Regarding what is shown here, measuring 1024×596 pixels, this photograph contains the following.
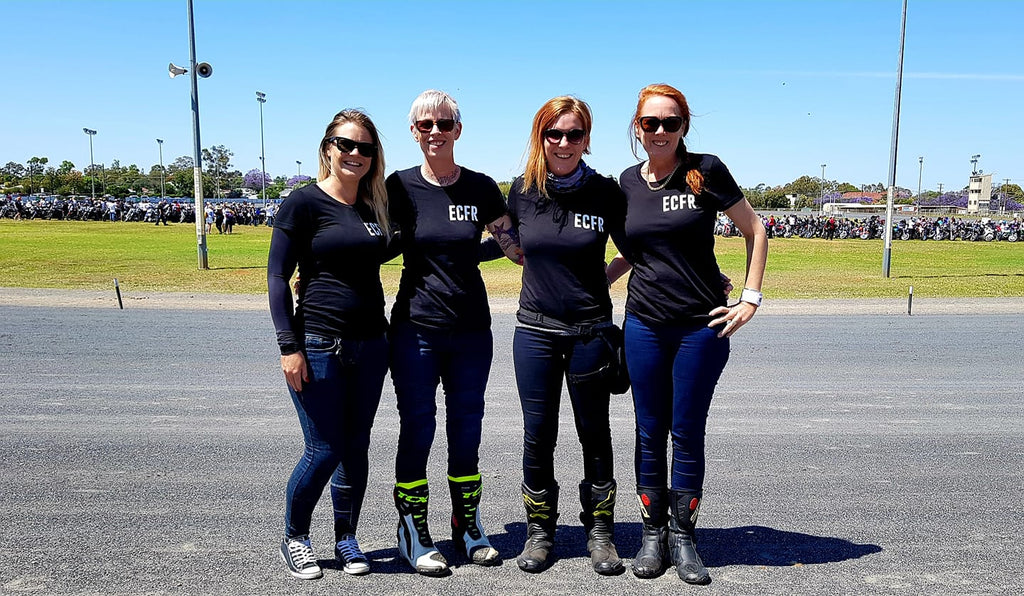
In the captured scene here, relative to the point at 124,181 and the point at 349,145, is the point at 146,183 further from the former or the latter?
the point at 349,145

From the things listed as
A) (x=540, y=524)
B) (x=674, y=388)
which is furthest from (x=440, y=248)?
(x=540, y=524)

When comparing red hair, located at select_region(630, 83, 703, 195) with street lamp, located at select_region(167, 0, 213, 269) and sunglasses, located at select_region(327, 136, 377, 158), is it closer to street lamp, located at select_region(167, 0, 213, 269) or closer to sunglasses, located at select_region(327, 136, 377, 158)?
sunglasses, located at select_region(327, 136, 377, 158)

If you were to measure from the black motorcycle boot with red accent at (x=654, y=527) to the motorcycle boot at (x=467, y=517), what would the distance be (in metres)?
0.69

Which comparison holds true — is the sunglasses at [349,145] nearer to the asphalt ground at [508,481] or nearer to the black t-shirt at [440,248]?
the black t-shirt at [440,248]

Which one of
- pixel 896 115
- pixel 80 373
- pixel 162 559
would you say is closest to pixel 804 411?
pixel 162 559

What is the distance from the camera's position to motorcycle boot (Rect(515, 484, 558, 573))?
363cm

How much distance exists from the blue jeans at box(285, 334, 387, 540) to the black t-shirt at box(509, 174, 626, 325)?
761 mm

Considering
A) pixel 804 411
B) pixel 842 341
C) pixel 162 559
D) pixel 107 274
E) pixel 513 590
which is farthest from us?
pixel 107 274

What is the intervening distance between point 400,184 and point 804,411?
4497 millimetres

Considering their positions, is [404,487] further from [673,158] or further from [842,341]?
[842,341]

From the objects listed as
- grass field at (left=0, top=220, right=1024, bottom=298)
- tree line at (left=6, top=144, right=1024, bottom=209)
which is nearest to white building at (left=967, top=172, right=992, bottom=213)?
tree line at (left=6, top=144, right=1024, bottom=209)

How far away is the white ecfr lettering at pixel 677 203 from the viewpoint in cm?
339

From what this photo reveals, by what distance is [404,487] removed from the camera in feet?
12.0

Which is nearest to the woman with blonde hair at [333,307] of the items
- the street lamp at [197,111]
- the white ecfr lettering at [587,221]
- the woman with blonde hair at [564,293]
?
the woman with blonde hair at [564,293]
